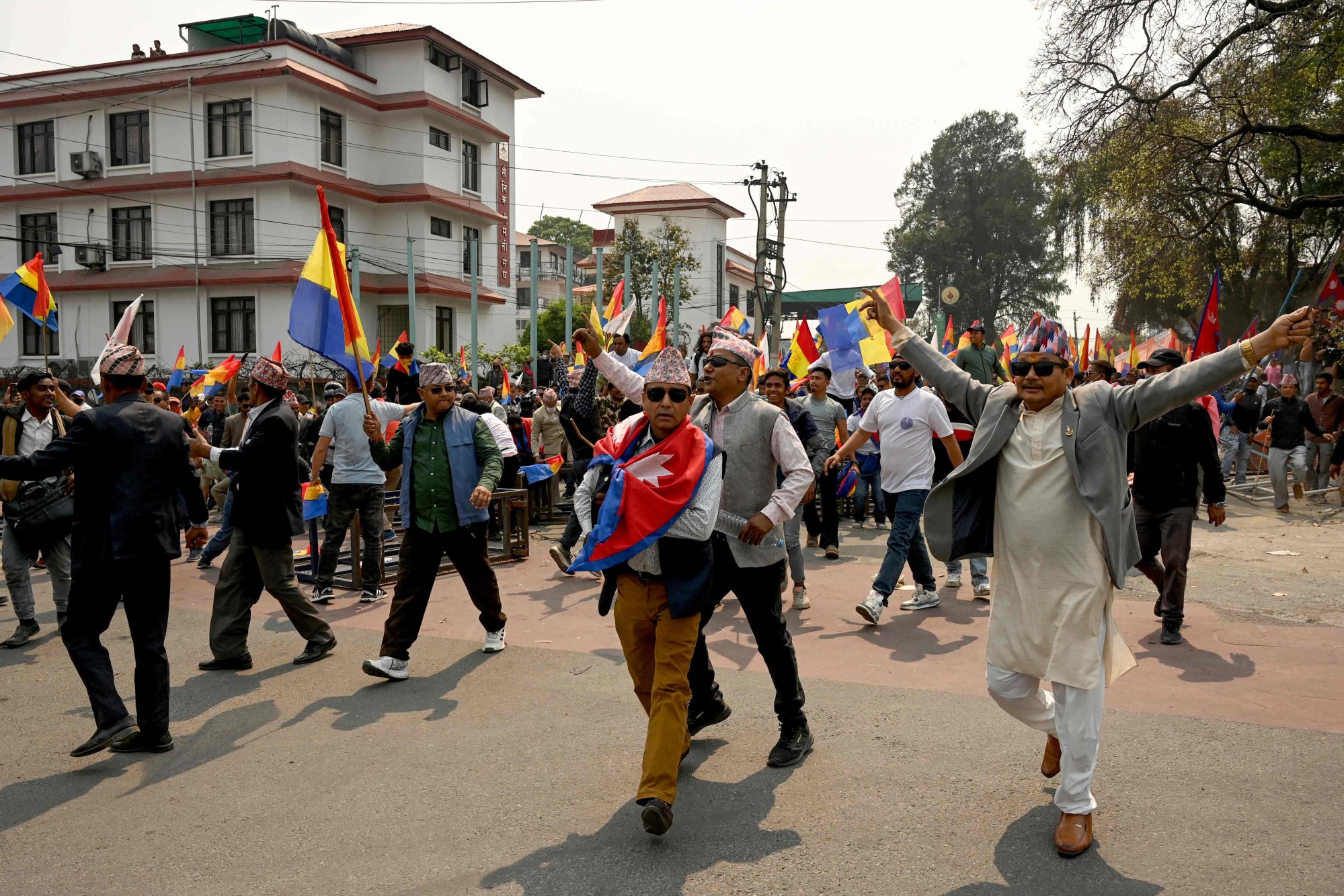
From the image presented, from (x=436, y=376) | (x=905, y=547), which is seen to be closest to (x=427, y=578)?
(x=436, y=376)

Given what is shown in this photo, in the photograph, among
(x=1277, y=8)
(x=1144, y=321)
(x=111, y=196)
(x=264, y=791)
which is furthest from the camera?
(x=1144, y=321)

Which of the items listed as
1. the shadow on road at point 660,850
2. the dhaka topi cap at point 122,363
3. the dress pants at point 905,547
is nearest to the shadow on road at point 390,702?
the shadow on road at point 660,850

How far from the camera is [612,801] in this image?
444 cm

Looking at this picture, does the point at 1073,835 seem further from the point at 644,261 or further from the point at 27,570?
the point at 644,261

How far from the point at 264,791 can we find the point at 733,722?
234 centimetres

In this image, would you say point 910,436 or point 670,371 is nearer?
point 670,371

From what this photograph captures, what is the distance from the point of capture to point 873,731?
17.4 ft

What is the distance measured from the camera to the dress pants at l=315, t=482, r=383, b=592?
29.4 feet

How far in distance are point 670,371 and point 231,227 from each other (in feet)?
115

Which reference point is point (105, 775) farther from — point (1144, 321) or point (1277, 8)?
point (1144, 321)

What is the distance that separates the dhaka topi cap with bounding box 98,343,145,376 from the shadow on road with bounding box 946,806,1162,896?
4628 mm

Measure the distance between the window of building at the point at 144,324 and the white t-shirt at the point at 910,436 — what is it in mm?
34425

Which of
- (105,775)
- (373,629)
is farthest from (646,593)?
(373,629)

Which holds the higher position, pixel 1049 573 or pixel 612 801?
pixel 1049 573
